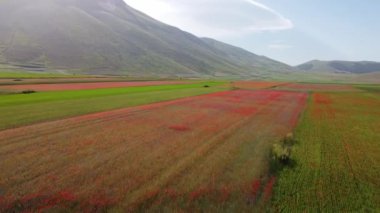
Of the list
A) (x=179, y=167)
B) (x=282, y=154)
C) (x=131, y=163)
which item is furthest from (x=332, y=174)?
(x=131, y=163)

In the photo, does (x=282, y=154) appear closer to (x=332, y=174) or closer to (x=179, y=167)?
(x=332, y=174)

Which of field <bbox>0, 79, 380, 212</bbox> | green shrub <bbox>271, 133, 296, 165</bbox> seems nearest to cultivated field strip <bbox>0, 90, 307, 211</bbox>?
field <bbox>0, 79, 380, 212</bbox>

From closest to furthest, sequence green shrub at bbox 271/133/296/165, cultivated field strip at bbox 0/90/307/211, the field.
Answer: the field → cultivated field strip at bbox 0/90/307/211 → green shrub at bbox 271/133/296/165

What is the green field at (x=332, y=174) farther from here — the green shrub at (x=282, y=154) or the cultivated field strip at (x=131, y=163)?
the cultivated field strip at (x=131, y=163)

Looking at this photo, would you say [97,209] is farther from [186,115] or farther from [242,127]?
[186,115]

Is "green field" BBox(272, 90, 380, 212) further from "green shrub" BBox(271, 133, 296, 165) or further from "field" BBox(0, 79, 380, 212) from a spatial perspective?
"green shrub" BBox(271, 133, 296, 165)

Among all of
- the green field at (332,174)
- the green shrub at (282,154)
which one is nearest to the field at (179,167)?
the green field at (332,174)

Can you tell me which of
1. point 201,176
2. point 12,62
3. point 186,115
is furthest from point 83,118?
point 12,62
